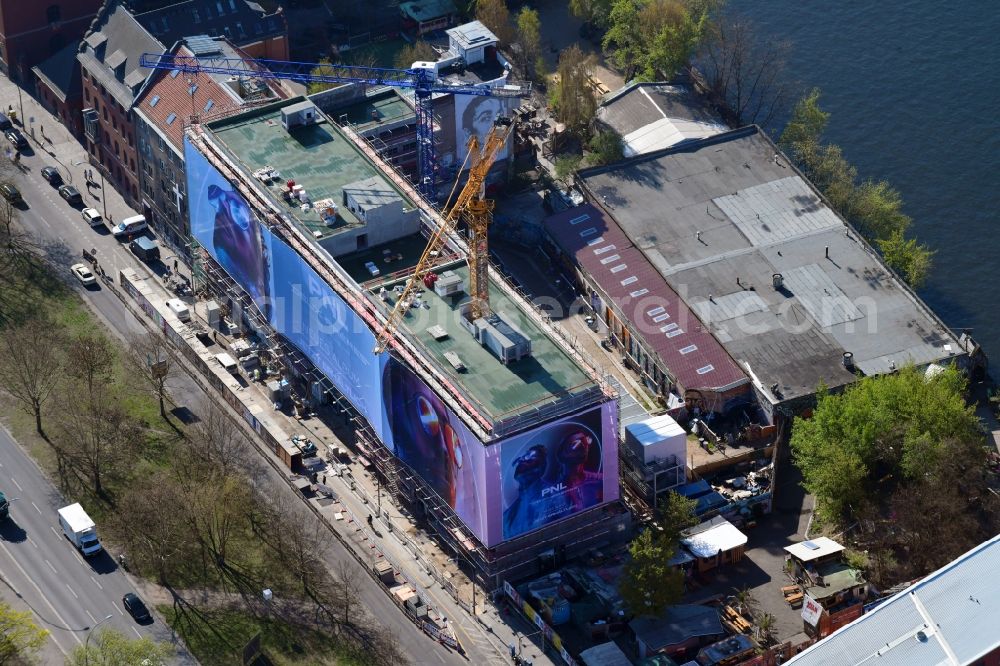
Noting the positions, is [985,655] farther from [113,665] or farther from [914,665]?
[113,665]

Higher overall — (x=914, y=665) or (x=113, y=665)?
(x=113, y=665)

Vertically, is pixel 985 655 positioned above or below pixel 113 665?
below

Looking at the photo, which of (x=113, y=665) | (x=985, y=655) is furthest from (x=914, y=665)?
(x=113, y=665)
